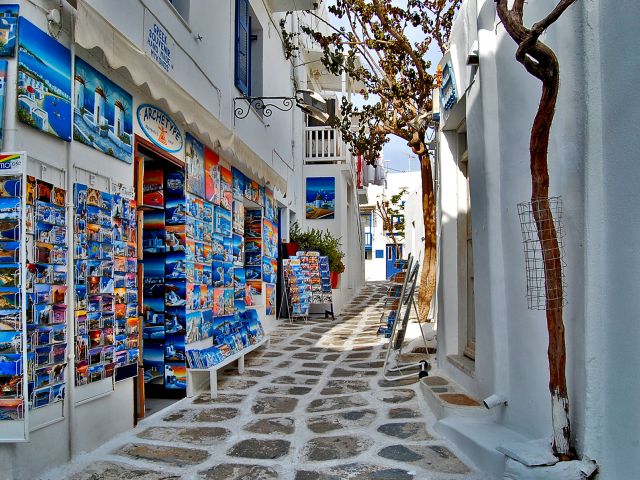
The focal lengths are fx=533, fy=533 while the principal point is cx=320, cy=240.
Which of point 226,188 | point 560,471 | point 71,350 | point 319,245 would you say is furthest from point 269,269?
point 560,471

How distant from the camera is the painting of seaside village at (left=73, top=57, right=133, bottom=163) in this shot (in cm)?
395

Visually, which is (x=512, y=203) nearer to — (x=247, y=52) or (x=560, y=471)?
(x=560, y=471)

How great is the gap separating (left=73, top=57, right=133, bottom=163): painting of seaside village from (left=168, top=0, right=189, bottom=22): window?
215 cm

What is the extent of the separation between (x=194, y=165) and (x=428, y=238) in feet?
15.8

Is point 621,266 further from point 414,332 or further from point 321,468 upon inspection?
point 414,332

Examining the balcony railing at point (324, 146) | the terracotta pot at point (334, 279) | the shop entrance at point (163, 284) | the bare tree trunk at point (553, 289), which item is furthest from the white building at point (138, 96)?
the balcony railing at point (324, 146)

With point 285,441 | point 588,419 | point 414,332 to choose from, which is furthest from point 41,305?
point 414,332

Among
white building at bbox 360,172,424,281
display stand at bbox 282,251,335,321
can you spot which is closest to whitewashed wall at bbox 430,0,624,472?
display stand at bbox 282,251,335,321

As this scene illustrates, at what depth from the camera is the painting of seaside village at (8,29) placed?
3.24m

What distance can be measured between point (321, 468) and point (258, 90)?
7979 millimetres

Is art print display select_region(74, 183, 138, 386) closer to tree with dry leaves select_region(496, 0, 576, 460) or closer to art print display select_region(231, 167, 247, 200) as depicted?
tree with dry leaves select_region(496, 0, 576, 460)

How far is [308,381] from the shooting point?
6418 millimetres

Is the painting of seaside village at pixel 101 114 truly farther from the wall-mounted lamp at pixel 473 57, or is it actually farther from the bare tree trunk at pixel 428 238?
the bare tree trunk at pixel 428 238

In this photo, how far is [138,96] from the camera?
4.96 m
